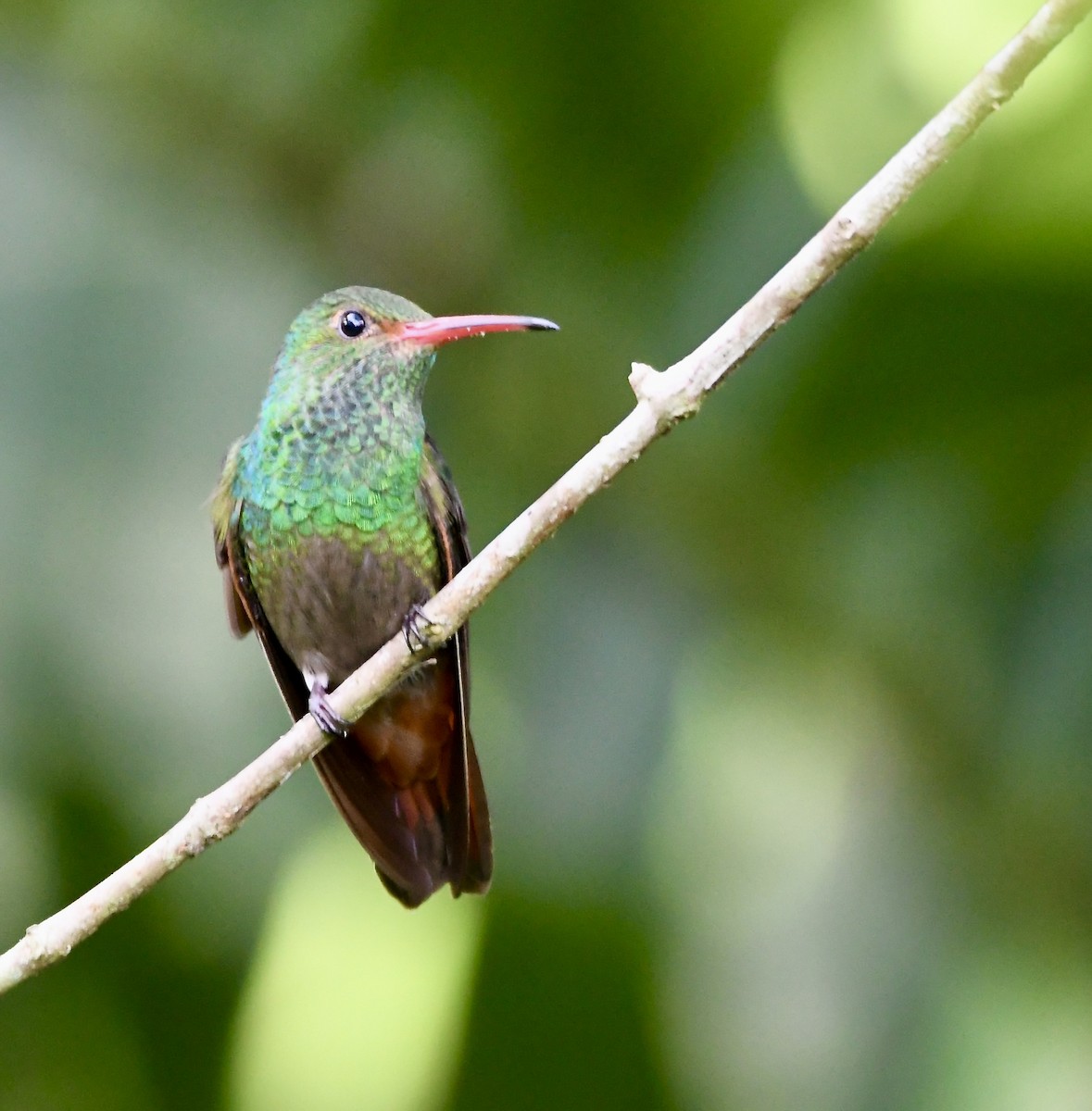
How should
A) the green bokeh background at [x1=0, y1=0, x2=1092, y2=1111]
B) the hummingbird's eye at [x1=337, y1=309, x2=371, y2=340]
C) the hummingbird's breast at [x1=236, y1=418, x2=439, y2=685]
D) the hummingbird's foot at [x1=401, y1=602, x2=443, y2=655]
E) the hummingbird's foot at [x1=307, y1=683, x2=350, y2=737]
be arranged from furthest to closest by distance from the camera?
the green bokeh background at [x1=0, y1=0, x2=1092, y2=1111], the hummingbird's eye at [x1=337, y1=309, x2=371, y2=340], the hummingbird's breast at [x1=236, y1=418, x2=439, y2=685], the hummingbird's foot at [x1=307, y1=683, x2=350, y2=737], the hummingbird's foot at [x1=401, y1=602, x2=443, y2=655]

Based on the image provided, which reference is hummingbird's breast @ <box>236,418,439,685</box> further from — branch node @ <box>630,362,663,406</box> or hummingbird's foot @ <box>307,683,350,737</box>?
branch node @ <box>630,362,663,406</box>

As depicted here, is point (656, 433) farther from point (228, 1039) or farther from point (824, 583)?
point (228, 1039)

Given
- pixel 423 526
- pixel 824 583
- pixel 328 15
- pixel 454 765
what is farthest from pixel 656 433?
pixel 328 15

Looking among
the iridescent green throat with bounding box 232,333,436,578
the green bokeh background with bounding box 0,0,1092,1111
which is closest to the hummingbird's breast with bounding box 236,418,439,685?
the iridescent green throat with bounding box 232,333,436,578

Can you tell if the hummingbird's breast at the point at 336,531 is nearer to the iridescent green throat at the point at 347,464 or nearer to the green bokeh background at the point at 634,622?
the iridescent green throat at the point at 347,464

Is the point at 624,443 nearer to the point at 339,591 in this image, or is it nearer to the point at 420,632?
the point at 420,632

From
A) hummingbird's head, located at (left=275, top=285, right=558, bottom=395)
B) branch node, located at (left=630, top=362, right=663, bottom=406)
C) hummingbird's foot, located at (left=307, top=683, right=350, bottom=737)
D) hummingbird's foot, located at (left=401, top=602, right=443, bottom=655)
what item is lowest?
hummingbird's foot, located at (left=307, top=683, right=350, bottom=737)

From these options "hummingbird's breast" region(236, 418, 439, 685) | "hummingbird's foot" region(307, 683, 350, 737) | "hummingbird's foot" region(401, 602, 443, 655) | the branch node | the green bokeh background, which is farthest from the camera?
the green bokeh background

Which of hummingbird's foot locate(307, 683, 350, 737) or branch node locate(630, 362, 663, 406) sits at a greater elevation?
branch node locate(630, 362, 663, 406)
